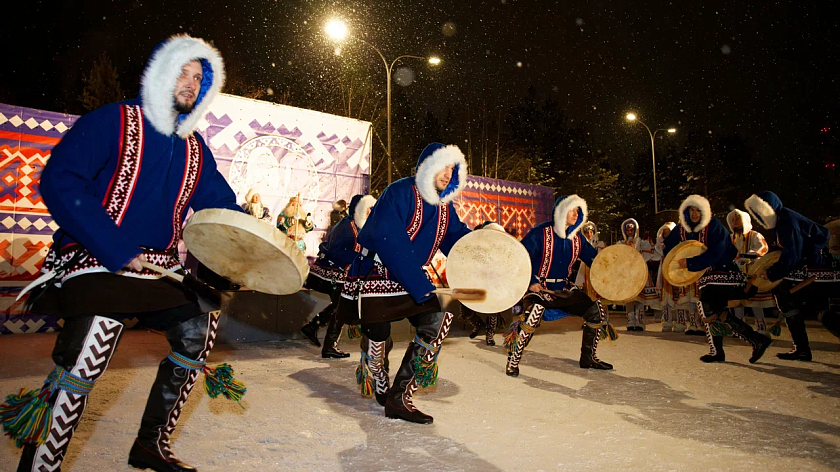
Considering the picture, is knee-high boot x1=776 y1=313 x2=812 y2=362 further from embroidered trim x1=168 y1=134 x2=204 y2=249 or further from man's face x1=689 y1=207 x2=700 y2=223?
embroidered trim x1=168 y1=134 x2=204 y2=249

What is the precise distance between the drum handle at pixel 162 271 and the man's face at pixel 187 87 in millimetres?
650

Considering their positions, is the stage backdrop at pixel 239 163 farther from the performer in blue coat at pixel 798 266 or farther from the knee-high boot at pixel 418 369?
the performer in blue coat at pixel 798 266

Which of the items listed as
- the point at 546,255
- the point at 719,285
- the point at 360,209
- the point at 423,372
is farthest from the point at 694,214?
the point at 423,372

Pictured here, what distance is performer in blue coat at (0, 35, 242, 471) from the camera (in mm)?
2078

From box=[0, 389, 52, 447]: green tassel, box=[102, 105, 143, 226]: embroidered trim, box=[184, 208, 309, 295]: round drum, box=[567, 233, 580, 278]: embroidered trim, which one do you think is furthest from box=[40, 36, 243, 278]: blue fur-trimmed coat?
box=[567, 233, 580, 278]: embroidered trim

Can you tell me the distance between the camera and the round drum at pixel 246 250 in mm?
2305

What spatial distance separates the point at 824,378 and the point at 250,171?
7950mm

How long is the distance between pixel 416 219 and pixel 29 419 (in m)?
2.22

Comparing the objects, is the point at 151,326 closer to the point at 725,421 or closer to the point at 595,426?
the point at 595,426

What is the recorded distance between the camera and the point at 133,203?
225 centimetres

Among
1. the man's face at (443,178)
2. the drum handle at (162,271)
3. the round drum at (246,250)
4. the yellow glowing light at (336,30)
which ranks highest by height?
the yellow glowing light at (336,30)

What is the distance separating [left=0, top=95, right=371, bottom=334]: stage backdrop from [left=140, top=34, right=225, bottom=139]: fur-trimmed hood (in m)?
5.54

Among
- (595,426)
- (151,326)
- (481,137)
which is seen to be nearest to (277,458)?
(151,326)

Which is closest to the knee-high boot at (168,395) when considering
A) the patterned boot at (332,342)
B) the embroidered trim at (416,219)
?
the embroidered trim at (416,219)
